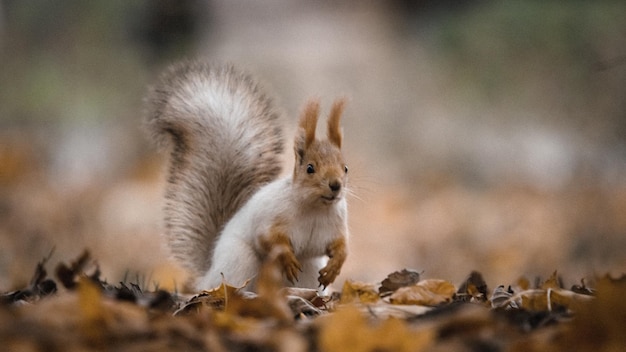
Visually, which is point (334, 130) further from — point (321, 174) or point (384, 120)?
point (384, 120)

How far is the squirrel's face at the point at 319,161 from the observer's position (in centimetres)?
273

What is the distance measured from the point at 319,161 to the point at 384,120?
545 cm

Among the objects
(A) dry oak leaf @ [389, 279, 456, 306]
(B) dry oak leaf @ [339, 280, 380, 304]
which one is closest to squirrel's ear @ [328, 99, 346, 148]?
(B) dry oak leaf @ [339, 280, 380, 304]

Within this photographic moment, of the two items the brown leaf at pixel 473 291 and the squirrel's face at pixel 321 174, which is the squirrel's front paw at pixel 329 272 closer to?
the squirrel's face at pixel 321 174

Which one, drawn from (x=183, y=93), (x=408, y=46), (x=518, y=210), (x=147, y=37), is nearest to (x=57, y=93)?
(x=147, y=37)

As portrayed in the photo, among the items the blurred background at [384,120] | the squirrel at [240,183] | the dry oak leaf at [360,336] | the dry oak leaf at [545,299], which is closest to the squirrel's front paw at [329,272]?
the squirrel at [240,183]

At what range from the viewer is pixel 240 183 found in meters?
3.19

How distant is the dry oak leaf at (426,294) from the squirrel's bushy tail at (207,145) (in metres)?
0.92

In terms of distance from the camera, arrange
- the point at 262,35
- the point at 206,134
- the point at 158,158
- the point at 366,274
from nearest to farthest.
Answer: the point at 206,134, the point at 366,274, the point at 158,158, the point at 262,35

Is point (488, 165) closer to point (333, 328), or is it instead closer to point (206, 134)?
point (206, 134)

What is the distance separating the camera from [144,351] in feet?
5.36

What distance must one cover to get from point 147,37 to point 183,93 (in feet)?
20.9

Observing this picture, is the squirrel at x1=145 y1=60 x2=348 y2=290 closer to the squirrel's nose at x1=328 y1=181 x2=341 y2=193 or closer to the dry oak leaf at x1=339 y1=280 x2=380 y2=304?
the squirrel's nose at x1=328 y1=181 x2=341 y2=193

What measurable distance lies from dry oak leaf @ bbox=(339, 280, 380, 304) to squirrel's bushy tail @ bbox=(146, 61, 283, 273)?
0.73m
